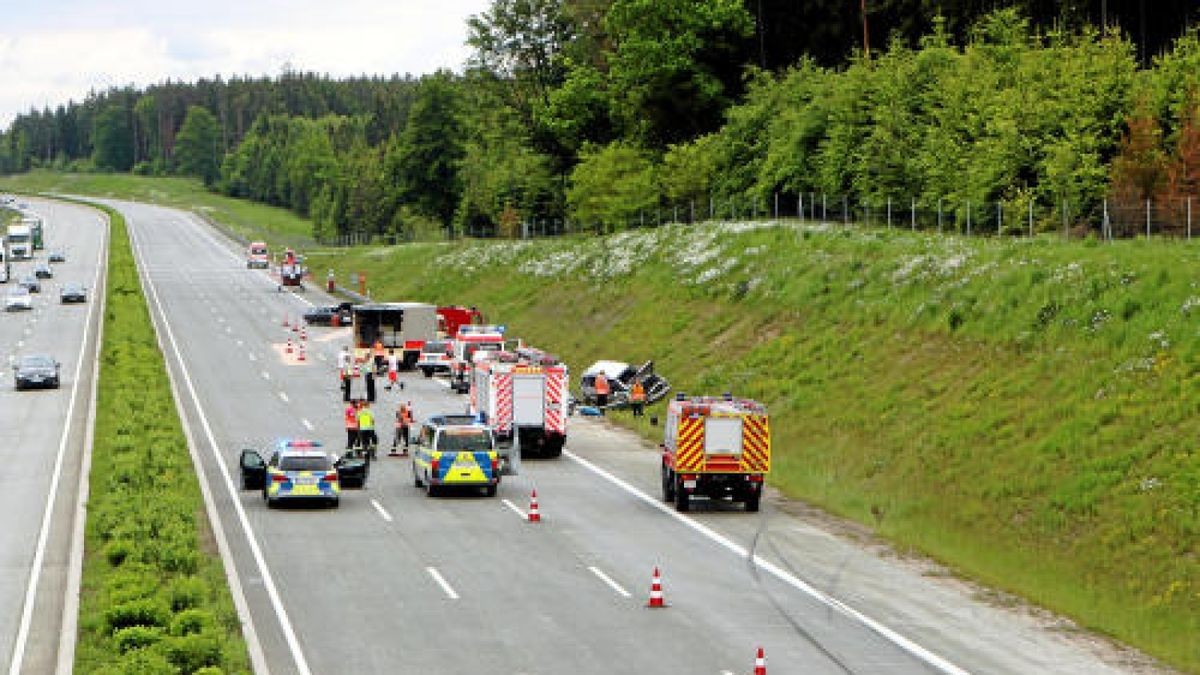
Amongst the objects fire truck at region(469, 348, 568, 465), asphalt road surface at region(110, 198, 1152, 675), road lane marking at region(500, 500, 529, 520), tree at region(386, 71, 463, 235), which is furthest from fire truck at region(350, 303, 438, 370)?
tree at region(386, 71, 463, 235)

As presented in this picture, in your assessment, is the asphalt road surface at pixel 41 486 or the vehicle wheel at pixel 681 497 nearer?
the asphalt road surface at pixel 41 486

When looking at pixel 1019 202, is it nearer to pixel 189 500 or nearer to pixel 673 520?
pixel 673 520

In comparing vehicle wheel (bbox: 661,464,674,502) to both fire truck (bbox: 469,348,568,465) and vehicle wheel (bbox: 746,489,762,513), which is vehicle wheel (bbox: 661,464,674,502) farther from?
fire truck (bbox: 469,348,568,465)

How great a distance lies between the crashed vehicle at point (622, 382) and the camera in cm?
6203

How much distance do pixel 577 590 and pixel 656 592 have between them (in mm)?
2040

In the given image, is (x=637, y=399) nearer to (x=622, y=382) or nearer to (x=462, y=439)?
(x=622, y=382)

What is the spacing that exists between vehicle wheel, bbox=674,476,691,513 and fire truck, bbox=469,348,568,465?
8.96m

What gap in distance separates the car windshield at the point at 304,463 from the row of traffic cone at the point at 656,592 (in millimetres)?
4989

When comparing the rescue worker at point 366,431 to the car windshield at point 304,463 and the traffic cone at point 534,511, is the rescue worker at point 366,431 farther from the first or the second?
the traffic cone at point 534,511

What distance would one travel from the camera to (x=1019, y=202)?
2318 inches

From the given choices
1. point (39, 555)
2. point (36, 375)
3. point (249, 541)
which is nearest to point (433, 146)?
point (36, 375)

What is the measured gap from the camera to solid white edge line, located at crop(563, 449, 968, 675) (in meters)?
25.6

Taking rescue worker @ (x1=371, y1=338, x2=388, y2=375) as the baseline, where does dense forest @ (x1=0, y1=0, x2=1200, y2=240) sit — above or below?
above

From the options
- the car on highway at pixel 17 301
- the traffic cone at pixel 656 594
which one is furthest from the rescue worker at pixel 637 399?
the car on highway at pixel 17 301
